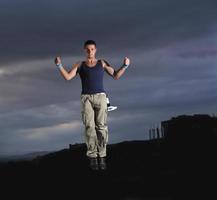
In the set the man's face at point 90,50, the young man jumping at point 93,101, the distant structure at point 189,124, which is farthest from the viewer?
the distant structure at point 189,124

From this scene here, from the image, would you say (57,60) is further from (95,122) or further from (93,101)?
(95,122)

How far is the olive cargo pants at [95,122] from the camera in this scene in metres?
11.7

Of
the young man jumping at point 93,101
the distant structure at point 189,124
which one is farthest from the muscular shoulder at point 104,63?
the distant structure at point 189,124

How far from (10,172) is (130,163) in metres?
3.47

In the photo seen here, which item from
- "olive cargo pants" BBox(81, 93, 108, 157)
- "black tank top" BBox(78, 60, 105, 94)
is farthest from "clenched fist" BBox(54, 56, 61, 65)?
"olive cargo pants" BBox(81, 93, 108, 157)

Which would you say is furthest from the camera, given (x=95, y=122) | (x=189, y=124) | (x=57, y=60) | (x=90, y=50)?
(x=189, y=124)

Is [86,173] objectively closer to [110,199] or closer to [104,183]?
[104,183]

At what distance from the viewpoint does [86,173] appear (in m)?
10.8

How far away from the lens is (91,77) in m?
11.7

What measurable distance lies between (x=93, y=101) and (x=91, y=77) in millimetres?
604

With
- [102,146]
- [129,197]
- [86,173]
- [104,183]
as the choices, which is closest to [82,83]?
[102,146]

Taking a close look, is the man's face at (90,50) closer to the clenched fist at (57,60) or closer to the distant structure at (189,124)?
the clenched fist at (57,60)

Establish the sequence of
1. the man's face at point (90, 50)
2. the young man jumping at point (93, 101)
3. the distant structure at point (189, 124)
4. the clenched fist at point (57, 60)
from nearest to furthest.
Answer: the man's face at point (90, 50), the clenched fist at point (57, 60), the young man jumping at point (93, 101), the distant structure at point (189, 124)

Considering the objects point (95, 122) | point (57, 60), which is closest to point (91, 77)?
point (57, 60)
